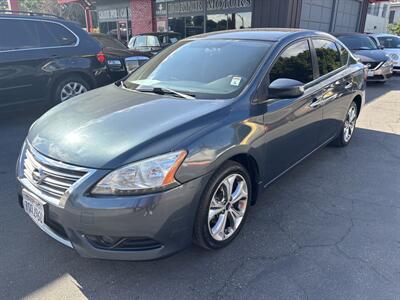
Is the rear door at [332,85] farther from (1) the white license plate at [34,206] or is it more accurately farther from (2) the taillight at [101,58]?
(2) the taillight at [101,58]

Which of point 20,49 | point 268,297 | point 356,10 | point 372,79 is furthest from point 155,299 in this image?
point 356,10

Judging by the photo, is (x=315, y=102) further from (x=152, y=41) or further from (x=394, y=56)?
(x=394, y=56)

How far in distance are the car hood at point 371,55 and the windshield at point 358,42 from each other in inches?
15.4

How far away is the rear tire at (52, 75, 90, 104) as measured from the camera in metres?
5.93

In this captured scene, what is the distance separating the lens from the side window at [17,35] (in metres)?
5.36

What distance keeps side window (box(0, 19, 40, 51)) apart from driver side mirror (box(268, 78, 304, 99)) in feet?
14.5

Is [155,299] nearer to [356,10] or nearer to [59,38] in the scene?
[59,38]

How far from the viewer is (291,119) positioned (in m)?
3.23

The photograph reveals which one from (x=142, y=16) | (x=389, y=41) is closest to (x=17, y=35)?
(x=389, y=41)

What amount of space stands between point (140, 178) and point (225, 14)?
1515 cm

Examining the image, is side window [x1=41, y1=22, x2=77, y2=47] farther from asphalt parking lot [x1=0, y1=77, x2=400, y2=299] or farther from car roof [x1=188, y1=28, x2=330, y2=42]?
car roof [x1=188, y1=28, x2=330, y2=42]

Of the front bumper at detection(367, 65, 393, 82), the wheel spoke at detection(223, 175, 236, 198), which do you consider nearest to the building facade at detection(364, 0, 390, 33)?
the front bumper at detection(367, 65, 393, 82)

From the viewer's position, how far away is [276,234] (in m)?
2.92

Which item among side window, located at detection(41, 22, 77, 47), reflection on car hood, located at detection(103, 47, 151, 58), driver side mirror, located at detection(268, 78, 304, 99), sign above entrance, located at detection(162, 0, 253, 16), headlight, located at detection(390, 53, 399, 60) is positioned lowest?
headlight, located at detection(390, 53, 399, 60)
